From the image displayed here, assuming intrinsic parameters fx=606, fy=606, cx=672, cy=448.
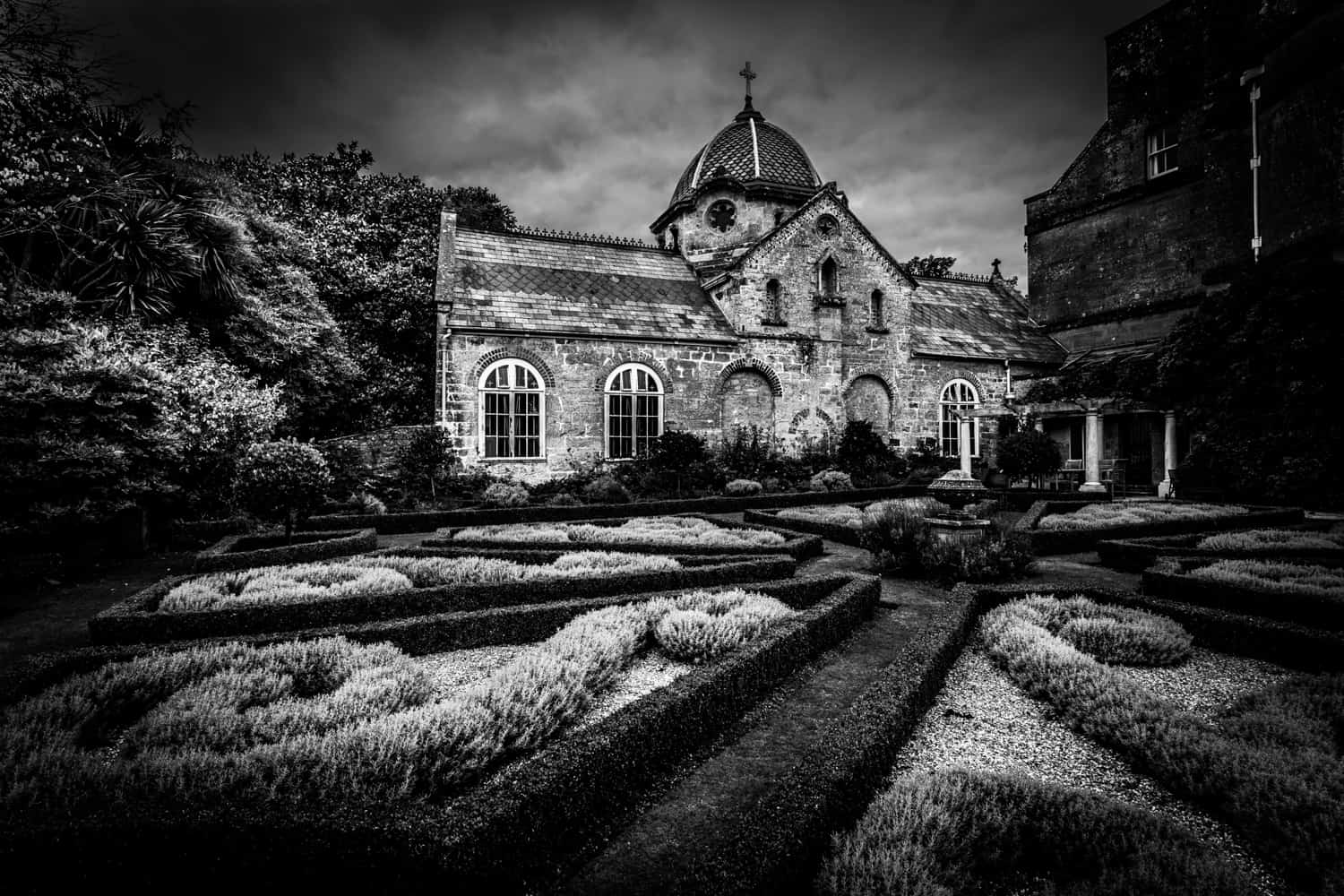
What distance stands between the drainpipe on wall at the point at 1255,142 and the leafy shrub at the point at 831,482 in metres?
13.2

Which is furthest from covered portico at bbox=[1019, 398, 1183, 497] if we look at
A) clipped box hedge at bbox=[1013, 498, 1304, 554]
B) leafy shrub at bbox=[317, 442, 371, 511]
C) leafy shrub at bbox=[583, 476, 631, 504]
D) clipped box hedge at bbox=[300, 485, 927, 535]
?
leafy shrub at bbox=[317, 442, 371, 511]

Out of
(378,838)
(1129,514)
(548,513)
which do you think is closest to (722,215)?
(548,513)

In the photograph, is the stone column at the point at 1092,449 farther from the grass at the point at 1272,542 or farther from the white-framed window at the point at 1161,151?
the white-framed window at the point at 1161,151

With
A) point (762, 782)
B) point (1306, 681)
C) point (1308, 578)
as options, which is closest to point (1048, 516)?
point (1308, 578)

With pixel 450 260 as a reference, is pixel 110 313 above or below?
below

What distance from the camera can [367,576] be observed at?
6.90 meters

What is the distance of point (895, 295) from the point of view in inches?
851

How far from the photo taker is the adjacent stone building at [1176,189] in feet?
49.3

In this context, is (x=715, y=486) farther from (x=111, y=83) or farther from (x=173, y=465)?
(x=111, y=83)

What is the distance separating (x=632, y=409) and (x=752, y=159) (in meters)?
11.9

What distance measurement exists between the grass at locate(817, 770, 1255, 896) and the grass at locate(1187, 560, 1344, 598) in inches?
177

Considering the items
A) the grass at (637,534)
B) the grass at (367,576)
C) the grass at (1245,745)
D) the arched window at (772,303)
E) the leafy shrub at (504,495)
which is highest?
the arched window at (772,303)

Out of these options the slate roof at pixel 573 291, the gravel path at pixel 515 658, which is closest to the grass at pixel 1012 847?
the gravel path at pixel 515 658

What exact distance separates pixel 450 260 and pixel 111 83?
12008 mm
